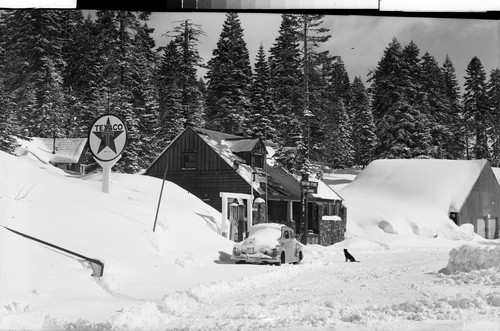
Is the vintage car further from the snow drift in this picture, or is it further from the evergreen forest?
the evergreen forest

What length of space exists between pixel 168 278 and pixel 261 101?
8.60 feet

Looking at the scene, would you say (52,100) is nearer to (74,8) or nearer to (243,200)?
(74,8)

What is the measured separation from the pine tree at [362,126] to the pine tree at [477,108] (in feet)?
3.54

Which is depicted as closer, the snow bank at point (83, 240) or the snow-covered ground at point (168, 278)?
the snow-covered ground at point (168, 278)

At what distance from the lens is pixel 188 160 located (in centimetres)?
786

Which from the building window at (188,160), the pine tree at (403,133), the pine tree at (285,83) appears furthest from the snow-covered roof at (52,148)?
the pine tree at (403,133)

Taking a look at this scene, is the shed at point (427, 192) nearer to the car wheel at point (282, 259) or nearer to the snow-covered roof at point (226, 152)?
the snow-covered roof at point (226, 152)

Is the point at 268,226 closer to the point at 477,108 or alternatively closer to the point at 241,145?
the point at 241,145

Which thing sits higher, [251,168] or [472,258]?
[251,168]

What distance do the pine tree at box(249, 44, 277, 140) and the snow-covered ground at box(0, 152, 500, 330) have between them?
65.0 inches

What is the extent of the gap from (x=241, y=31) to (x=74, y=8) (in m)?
1.82

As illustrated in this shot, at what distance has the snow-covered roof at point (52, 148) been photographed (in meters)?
7.70

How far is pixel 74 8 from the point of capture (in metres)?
6.19

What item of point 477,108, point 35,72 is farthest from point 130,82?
point 477,108
